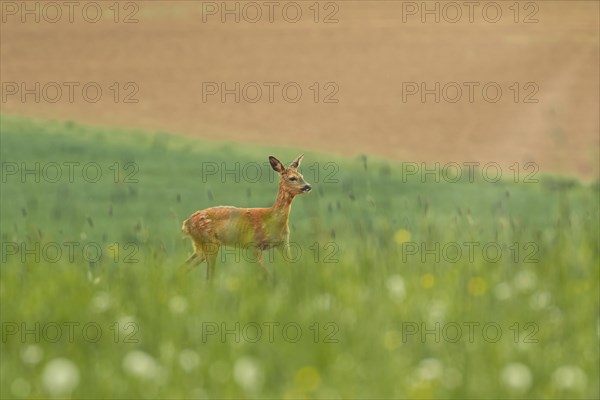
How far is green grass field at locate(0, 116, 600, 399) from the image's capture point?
5.79 metres

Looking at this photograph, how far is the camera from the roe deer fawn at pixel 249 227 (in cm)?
793

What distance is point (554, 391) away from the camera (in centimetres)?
568

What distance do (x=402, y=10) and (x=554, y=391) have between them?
18784 millimetres

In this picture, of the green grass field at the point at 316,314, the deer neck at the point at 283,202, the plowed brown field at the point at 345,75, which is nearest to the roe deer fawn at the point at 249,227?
the deer neck at the point at 283,202

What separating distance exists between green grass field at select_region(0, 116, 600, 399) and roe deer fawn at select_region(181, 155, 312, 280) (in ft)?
0.43

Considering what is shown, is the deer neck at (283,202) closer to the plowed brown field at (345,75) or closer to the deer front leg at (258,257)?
the deer front leg at (258,257)

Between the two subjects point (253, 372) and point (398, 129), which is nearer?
point (253, 372)

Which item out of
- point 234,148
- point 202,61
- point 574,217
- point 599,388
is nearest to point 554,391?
point 599,388

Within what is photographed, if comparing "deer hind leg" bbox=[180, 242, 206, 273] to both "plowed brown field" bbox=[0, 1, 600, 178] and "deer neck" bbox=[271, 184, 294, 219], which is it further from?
"plowed brown field" bbox=[0, 1, 600, 178]

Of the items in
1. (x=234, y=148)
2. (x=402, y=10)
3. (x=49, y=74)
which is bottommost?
(x=234, y=148)

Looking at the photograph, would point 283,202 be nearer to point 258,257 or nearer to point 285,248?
point 285,248

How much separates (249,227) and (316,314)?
1.40 m

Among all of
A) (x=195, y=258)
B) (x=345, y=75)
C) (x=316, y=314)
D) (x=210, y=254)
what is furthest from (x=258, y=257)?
(x=345, y=75)

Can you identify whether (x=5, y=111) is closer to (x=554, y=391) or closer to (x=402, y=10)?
(x=402, y=10)
